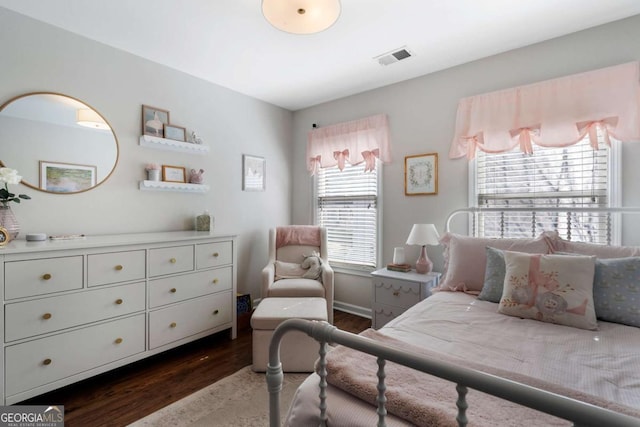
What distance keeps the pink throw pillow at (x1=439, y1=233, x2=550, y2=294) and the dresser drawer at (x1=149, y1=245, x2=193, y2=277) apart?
1996 millimetres

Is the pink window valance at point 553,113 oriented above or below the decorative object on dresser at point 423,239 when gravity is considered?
above

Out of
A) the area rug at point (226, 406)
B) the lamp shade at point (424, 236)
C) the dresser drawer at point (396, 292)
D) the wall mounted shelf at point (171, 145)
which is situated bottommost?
the area rug at point (226, 406)

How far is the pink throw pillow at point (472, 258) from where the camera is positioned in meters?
2.00

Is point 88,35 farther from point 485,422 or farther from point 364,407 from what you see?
point 485,422

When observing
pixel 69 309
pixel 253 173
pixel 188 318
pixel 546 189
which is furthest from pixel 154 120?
pixel 546 189

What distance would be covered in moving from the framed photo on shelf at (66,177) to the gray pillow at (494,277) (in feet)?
9.73

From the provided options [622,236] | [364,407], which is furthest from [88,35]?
[622,236]

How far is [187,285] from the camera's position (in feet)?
8.12

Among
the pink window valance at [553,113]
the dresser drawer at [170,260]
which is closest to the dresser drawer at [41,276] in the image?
the dresser drawer at [170,260]

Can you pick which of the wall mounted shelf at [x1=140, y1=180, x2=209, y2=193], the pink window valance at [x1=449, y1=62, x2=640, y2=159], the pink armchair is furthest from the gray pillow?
the wall mounted shelf at [x1=140, y1=180, x2=209, y2=193]

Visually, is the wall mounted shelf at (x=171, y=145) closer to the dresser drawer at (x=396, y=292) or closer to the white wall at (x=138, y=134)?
the white wall at (x=138, y=134)

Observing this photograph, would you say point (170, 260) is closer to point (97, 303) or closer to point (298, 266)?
point (97, 303)

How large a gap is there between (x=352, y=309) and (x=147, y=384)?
210cm

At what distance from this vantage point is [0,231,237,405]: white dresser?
1.70 metres
